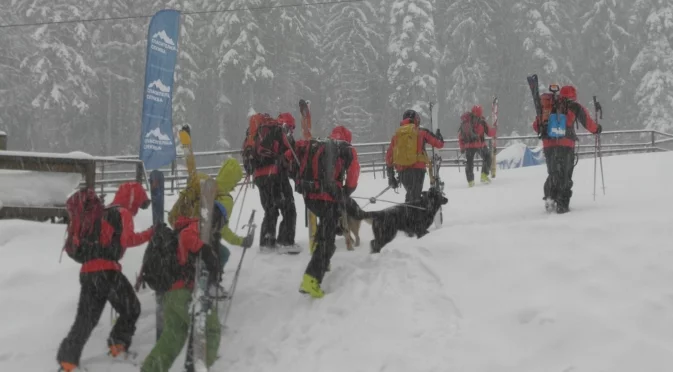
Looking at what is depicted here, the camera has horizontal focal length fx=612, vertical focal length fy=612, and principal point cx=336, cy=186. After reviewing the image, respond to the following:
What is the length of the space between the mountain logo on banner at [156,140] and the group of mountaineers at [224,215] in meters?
1.43

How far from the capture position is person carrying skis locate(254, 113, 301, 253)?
741 centimetres

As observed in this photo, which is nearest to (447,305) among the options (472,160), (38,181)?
(38,181)

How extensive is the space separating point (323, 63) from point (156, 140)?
35.8 metres

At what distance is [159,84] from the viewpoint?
8406mm

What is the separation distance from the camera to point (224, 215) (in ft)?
21.0

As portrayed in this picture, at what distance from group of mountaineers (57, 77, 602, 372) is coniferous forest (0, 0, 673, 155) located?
2840 centimetres

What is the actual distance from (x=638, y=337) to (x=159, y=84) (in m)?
6.59

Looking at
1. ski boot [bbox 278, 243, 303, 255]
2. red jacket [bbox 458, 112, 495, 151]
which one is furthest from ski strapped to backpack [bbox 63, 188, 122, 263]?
red jacket [bbox 458, 112, 495, 151]

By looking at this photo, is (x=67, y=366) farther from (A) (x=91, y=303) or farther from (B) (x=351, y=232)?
(B) (x=351, y=232)

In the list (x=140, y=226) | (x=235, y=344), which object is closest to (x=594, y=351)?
(x=235, y=344)

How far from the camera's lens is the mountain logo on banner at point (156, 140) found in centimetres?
823

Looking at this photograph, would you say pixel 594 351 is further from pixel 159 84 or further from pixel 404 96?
pixel 404 96

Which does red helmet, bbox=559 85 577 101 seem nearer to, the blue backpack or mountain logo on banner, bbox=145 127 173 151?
the blue backpack

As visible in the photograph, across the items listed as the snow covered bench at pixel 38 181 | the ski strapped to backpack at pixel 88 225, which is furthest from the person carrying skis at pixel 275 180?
the snow covered bench at pixel 38 181
